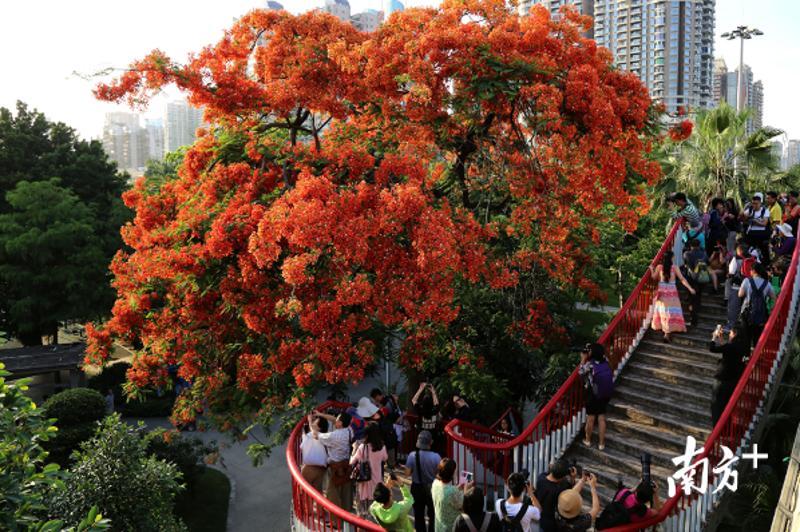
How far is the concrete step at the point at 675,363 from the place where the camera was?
905cm

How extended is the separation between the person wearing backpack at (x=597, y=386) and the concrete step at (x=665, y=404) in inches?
29.3

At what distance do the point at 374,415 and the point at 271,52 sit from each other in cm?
625

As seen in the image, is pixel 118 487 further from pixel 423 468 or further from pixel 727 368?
pixel 727 368

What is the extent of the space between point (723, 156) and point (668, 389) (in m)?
9.26

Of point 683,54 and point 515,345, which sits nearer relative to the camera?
point 515,345

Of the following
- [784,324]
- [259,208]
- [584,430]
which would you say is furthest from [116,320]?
[784,324]

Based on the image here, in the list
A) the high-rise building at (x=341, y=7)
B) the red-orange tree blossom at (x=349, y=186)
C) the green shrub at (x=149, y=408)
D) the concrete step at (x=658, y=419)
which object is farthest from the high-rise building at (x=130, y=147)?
the concrete step at (x=658, y=419)

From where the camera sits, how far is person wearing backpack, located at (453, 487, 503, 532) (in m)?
5.34

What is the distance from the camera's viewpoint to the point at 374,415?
9.33 metres

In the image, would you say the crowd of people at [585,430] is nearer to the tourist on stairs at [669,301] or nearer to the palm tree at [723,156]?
the tourist on stairs at [669,301]

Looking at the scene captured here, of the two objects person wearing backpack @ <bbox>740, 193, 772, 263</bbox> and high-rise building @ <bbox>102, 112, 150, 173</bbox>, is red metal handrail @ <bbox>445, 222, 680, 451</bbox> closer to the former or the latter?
person wearing backpack @ <bbox>740, 193, 772, 263</bbox>

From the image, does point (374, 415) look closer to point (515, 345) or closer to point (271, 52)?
point (515, 345)

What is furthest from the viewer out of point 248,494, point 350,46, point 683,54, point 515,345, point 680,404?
point 683,54

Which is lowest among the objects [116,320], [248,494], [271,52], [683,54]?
[248,494]
